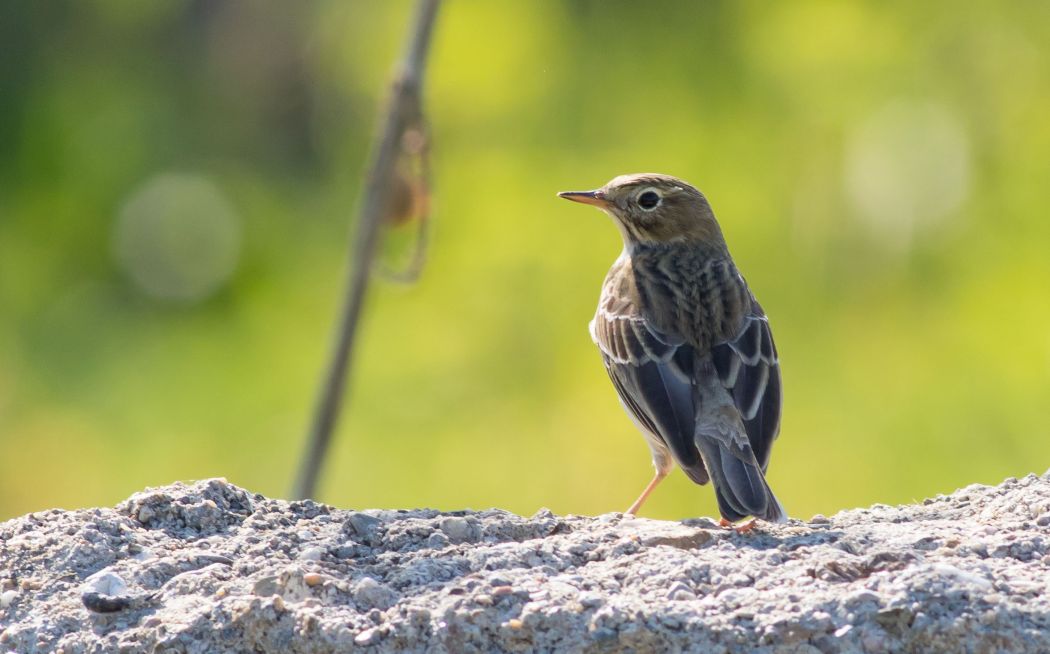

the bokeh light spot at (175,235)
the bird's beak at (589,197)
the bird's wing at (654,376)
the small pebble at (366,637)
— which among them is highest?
the bokeh light spot at (175,235)

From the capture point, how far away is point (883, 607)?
3029 millimetres

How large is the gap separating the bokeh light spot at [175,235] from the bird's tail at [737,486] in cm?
508

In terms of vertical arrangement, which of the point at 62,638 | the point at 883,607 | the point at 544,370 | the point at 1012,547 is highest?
the point at 544,370

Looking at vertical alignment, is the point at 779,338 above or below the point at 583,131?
below

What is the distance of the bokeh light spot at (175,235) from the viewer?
9.16 m

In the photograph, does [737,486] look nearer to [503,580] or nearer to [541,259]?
[503,580]

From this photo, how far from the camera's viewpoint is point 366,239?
5375mm

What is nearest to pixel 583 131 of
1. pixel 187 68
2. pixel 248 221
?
pixel 248 221

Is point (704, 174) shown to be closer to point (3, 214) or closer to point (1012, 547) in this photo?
point (3, 214)

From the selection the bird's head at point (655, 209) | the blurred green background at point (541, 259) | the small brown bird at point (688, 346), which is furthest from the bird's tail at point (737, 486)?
the blurred green background at point (541, 259)

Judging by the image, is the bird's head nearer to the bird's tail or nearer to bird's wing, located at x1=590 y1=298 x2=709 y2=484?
bird's wing, located at x1=590 y1=298 x2=709 y2=484

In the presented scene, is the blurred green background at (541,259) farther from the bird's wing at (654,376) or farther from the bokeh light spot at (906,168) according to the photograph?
the bird's wing at (654,376)

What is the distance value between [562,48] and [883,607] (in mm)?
6026

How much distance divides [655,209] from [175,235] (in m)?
4.33
